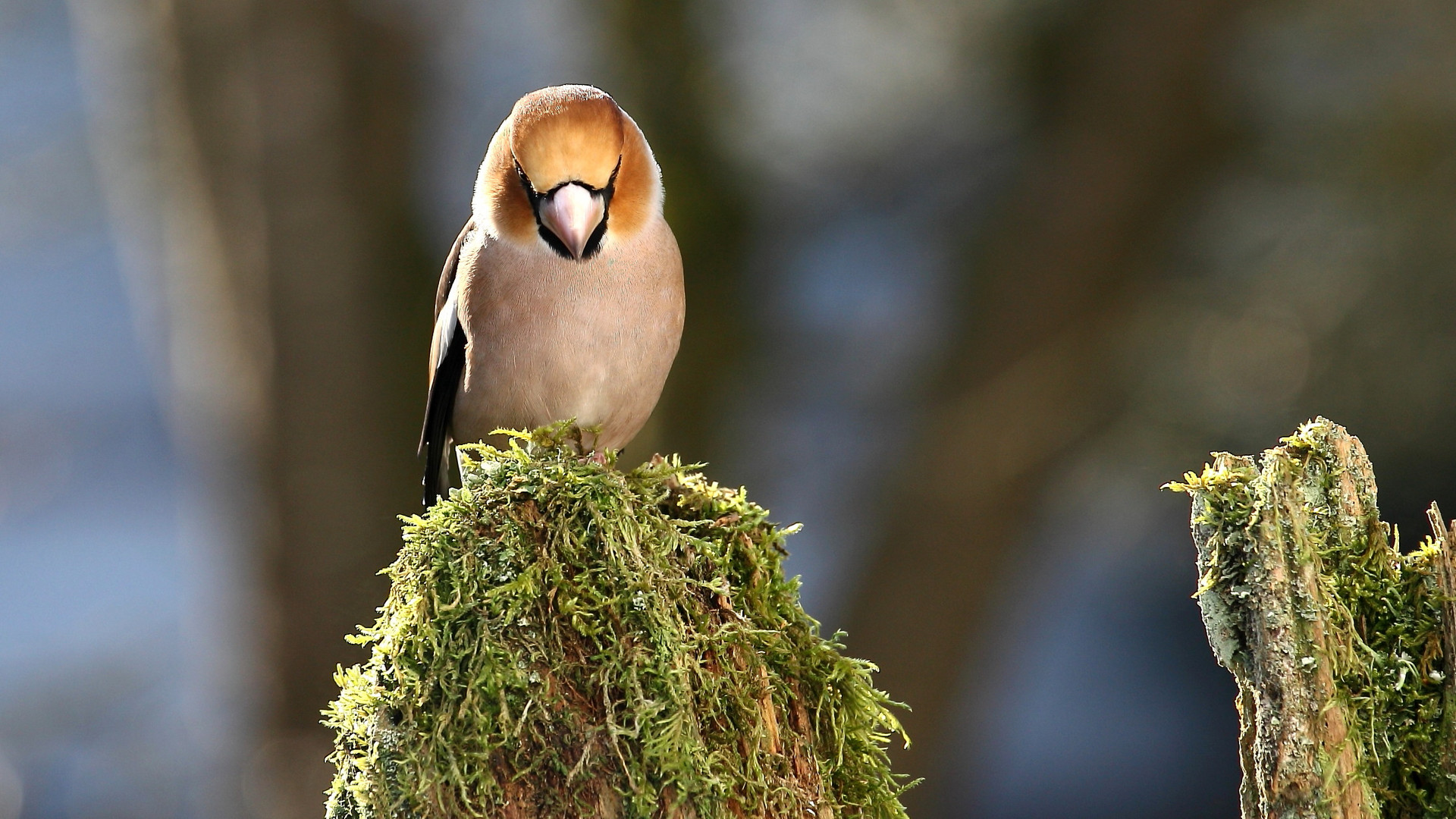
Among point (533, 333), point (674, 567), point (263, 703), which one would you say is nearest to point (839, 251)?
point (263, 703)

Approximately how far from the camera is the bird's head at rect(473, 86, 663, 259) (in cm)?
242

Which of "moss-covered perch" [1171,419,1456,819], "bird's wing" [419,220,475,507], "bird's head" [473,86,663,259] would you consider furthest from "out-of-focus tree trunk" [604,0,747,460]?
"moss-covered perch" [1171,419,1456,819]

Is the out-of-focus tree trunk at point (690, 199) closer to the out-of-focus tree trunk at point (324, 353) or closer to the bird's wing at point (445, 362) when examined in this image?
the out-of-focus tree trunk at point (324, 353)

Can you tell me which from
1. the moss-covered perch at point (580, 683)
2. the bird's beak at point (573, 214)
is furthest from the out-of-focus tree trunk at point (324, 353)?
the moss-covered perch at point (580, 683)

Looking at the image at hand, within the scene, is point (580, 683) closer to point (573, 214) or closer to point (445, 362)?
point (573, 214)

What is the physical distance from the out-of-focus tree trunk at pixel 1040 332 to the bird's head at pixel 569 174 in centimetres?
291

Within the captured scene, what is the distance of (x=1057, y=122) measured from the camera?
5348 millimetres

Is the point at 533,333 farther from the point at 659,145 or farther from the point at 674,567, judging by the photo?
the point at 659,145

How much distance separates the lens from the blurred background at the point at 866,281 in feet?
16.5

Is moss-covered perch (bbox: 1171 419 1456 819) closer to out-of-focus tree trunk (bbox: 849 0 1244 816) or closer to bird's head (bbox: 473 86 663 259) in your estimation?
bird's head (bbox: 473 86 663 259)

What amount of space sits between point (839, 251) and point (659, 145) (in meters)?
1.01

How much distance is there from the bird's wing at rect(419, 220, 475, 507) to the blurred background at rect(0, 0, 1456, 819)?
210 cm

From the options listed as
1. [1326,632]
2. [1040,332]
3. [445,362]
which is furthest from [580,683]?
Answer: [1040,332]

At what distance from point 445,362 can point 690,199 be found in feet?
9.49
